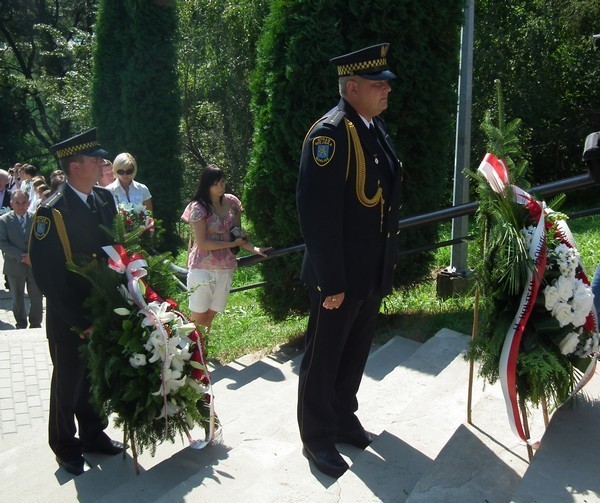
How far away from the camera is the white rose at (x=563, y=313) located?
8.79ft

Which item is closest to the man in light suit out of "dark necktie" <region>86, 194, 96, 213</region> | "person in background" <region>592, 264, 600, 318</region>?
"dark necktie" <region>86, 194, 96, 213</region>

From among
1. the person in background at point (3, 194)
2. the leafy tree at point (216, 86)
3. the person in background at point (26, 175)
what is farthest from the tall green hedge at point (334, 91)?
the leafy tree at point (216, 86)

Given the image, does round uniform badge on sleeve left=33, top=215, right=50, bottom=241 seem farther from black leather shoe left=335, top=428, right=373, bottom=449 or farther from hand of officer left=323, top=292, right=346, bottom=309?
black leather shoe left=335, top=428, right=373, bottom=449

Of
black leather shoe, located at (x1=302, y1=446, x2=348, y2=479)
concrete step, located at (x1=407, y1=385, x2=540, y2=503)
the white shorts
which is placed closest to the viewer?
concrete step, located at (x1=407, y1=385, x2=540, y2=503)

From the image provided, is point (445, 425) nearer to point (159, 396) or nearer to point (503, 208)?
point (503, 208)

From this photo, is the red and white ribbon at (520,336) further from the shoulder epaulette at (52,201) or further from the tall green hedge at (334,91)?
the tall green hedge at (334,91)

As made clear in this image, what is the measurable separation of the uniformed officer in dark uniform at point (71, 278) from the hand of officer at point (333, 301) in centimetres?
128

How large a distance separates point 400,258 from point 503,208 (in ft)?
9.56

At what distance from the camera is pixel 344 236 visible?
313 centimetres

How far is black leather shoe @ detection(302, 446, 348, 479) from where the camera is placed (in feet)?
10.2

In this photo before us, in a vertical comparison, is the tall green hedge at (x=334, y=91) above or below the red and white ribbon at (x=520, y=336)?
above

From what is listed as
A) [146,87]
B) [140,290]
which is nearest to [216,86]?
[146,87]

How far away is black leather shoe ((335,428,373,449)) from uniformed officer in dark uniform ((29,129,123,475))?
4.58 ft

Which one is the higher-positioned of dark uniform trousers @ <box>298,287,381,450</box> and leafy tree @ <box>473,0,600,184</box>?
leafy tree @ <box>473,0,600,184</box>
